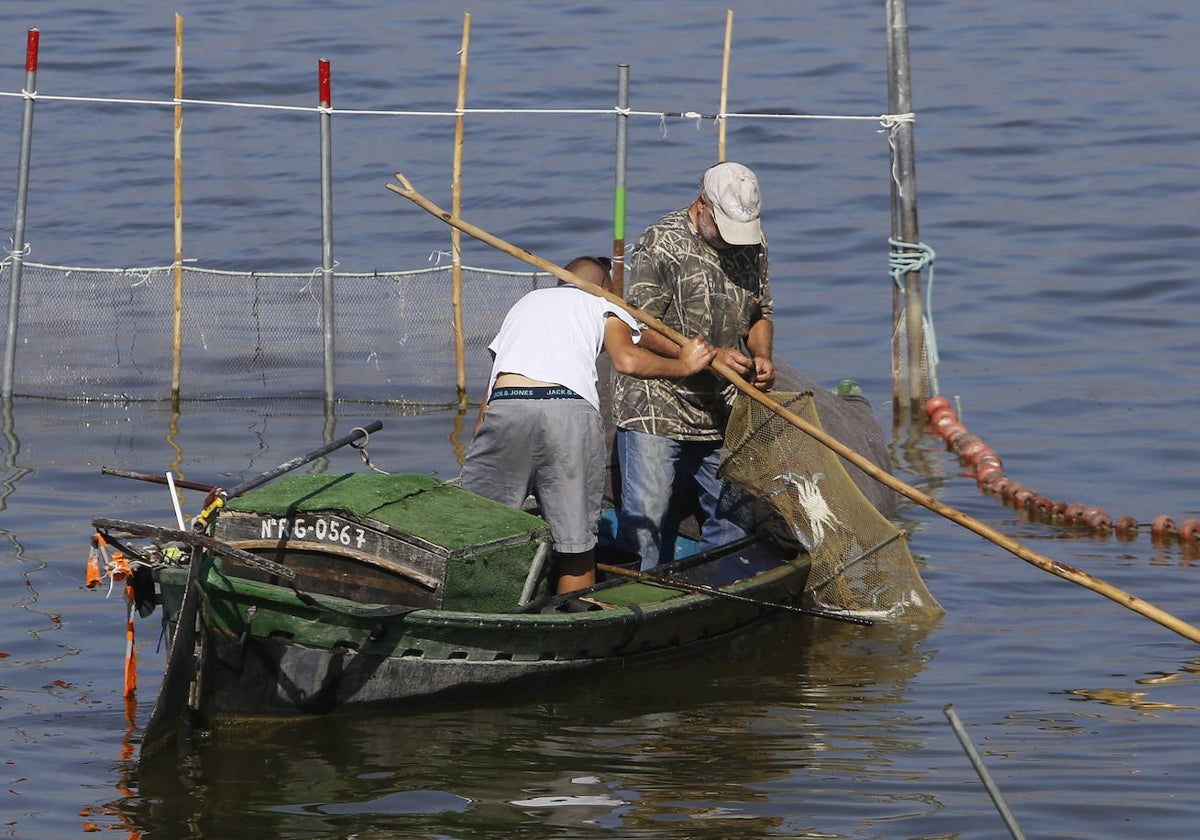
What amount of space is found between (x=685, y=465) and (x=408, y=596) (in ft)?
6.84

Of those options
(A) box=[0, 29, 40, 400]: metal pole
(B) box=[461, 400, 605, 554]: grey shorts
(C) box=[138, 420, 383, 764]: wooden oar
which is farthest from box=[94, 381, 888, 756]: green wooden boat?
(A) box=[0, 29, 40, 400]: metal pole

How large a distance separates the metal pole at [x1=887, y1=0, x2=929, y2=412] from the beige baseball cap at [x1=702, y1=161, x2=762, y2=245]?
4.14 m

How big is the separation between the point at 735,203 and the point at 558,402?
130 centimetres

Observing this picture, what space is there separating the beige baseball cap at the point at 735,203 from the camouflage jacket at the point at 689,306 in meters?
0.23

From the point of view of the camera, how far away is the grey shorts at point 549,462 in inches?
313

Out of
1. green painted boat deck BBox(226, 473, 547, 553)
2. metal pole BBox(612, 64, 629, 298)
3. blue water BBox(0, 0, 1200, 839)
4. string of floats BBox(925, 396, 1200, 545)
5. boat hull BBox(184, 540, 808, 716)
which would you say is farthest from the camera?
metal pole BBox(612, 64, 629, 298)

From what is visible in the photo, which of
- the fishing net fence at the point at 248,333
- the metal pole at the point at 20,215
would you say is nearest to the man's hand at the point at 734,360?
the fishing net fence at the point at 248,333

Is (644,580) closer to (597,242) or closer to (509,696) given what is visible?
(509,696)

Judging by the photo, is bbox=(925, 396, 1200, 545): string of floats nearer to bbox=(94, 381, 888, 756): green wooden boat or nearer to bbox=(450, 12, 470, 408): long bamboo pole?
bbox=(450, 12, 470, 408): long bamboo pole

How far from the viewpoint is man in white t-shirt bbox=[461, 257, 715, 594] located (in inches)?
313

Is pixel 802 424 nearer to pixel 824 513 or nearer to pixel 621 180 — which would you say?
pixel 824 513

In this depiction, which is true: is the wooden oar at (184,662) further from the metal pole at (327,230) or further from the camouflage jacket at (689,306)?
the metal pole at (327,230)

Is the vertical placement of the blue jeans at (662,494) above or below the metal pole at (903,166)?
below

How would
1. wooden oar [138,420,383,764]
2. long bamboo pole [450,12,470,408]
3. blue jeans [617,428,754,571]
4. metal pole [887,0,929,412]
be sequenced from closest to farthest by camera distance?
1. wooden oar [138,420,383,764]
2. blue jeans [617,428,754,571]
3. metal pole [887,0,929,412]
4. long bamboo pole [450,12,470,408]
